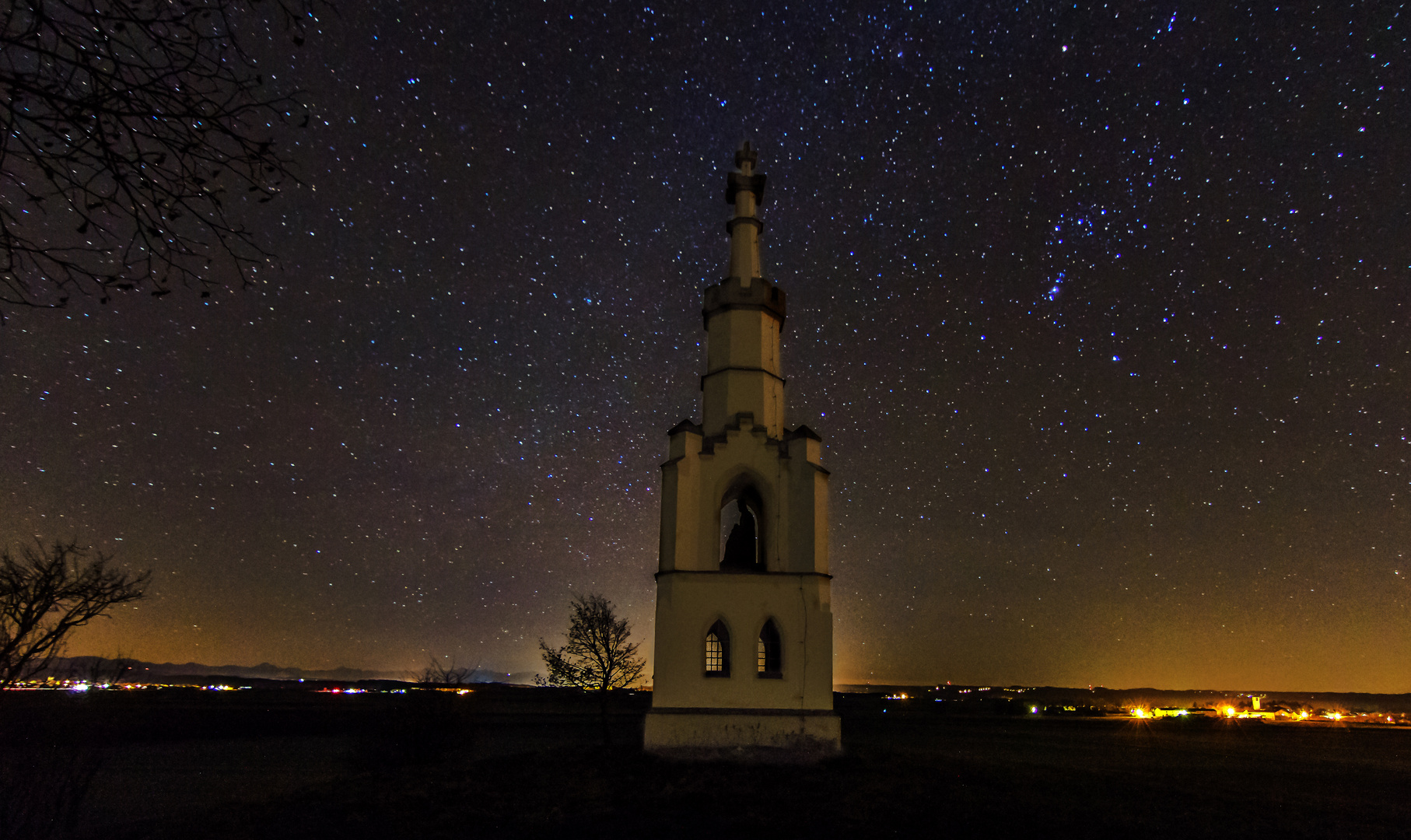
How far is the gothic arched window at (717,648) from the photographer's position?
1959 cm

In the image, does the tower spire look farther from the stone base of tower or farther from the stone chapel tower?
the stone base of tower

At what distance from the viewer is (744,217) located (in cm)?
2389

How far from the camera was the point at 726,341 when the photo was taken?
73.7ft

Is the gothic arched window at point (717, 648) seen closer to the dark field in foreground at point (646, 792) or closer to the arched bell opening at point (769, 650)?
the arched bell opening at point (769, 650)

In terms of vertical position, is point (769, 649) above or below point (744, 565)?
below

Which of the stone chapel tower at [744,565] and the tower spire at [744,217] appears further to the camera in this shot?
the tower spire at [744,217]

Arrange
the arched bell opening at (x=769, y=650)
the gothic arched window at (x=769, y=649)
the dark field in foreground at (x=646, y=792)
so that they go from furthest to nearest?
1. the gothic arched window at (x=769, y=649)
2. the arched bell opening at (x=769, y=650)
3. the dark field in foreground at (x=646, y=792)

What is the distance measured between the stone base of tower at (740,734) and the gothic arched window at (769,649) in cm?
131

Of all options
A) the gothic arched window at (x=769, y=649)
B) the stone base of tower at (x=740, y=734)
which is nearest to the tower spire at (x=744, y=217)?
the gothic arched window at (x=769, y=649)

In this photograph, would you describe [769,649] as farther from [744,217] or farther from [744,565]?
[744,217]

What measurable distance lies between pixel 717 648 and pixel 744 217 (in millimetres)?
13295

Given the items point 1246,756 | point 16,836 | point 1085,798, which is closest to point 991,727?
point 1246,756

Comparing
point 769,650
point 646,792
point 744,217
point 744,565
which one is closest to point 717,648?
point 769,650

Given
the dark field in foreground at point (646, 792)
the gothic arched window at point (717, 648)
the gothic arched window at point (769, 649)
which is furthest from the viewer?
the gothic arched window at point (717, 648)
